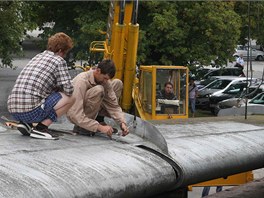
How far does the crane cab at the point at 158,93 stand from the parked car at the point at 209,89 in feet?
63.3

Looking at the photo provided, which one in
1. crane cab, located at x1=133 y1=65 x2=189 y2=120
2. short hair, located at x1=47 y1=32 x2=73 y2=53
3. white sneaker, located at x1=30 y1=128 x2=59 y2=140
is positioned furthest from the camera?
crane cab, located at x1=133 y1=65 x2=189 y2=120

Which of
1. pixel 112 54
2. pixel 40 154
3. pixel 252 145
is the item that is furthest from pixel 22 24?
pixel 40 154

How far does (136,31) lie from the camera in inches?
628

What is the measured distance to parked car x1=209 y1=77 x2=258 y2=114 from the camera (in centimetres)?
3525

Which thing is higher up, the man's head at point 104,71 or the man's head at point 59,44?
the man's head at point 59,44

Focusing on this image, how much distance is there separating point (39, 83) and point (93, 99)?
751mm

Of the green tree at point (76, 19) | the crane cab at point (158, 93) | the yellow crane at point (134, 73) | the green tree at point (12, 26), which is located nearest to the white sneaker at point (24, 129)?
the yellow crane at point (134, 73)

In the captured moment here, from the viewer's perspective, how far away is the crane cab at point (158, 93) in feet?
53.6

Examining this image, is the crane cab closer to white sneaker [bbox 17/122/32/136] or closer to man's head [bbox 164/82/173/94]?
man's head [bbox 164/82/173/94]

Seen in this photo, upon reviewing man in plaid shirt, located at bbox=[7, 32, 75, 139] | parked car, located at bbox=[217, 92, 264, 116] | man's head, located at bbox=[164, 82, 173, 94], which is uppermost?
man in plaid shirt, located at bbox=[7, 32, 75, 139]

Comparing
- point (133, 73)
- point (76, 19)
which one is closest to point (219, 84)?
point (76, 19)

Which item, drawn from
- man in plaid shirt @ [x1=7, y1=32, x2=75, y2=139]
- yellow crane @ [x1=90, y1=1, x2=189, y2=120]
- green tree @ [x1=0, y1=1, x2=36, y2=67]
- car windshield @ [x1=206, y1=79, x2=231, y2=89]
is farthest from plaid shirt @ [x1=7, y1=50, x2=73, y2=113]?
car windshield @ [x1=206, y1=79, x2=231, y2=89]

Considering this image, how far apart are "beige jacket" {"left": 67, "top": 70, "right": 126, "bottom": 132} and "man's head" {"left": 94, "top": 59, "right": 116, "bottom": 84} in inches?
2.6

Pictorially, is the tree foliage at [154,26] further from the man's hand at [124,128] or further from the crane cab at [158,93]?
the man's hand at [124,128]
